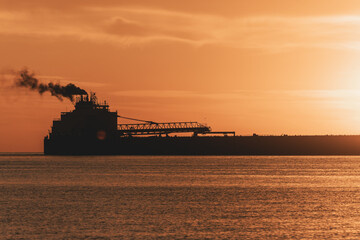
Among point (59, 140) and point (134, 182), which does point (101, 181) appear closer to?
point (134, 182)

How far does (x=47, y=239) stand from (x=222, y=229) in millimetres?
10827

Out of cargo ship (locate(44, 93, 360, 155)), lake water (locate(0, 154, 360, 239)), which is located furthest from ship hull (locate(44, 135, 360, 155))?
lake water (locate(0, 154, 360, 239))

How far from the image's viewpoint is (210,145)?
154 metres

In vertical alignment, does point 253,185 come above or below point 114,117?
below

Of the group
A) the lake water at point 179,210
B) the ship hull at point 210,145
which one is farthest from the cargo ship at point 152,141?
the lake water at point 179,210

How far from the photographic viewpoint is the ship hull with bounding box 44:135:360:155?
148500mm

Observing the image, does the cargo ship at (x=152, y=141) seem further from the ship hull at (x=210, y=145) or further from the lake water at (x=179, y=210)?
the lake water at (x=179, y=210)

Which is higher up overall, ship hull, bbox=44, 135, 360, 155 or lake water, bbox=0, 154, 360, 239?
ship hull, bbox=44, 135, 360, 155

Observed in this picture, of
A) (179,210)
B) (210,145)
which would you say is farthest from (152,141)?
(179,210)

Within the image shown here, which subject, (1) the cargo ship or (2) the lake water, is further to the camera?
(1) the cargo ship

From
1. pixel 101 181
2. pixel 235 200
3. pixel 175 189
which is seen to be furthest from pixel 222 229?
pixel 101 181

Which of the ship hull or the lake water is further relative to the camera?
the ship hull

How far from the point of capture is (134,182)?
255 feet

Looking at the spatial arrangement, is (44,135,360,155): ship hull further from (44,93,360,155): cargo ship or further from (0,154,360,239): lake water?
(0,154,360,239): lake water
